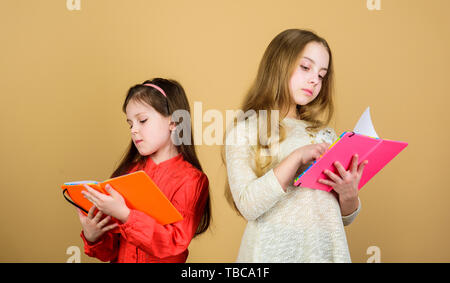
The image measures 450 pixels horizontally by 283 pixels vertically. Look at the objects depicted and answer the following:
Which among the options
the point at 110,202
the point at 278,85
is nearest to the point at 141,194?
the point at 110,202

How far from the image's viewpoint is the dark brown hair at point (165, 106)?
4.62 ft

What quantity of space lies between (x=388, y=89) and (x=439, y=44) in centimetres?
29

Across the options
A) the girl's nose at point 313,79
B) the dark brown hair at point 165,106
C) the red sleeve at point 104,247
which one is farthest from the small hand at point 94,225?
the girl's nose at point 313,79

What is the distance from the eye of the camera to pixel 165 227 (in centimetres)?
127

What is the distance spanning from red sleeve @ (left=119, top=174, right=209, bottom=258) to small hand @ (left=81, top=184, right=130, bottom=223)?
21 mm

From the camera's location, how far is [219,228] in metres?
1.98

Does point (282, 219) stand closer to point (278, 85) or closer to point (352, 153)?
point (352, 153)

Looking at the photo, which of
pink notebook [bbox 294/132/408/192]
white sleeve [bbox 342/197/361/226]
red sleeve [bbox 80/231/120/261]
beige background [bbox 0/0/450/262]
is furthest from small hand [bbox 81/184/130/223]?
beige background [bbox 0/0/450/262]

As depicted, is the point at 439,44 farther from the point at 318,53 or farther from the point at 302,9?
the point at 318,53

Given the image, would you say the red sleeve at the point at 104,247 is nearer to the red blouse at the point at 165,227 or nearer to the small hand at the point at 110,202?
the red blouse at the point at 165,227

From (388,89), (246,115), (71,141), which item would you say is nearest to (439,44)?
(388,89)

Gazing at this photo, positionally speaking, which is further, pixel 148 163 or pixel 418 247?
pixel 418 247

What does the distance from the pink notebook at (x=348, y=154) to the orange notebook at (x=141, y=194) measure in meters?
Answer: 0.34
